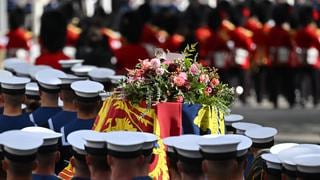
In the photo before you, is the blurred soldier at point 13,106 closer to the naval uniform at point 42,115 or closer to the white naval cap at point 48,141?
the naval uniform at point 42,115

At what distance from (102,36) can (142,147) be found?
8.40 metres

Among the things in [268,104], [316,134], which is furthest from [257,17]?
[316,134]

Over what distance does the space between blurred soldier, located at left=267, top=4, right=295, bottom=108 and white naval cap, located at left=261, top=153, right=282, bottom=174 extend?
35.3 ft

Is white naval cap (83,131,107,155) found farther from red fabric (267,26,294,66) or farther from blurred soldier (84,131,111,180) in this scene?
red fabric (267,26,294,66)

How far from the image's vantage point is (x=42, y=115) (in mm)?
7688

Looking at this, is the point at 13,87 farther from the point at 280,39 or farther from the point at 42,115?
the point at 280,39

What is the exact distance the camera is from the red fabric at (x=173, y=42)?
1661 cm

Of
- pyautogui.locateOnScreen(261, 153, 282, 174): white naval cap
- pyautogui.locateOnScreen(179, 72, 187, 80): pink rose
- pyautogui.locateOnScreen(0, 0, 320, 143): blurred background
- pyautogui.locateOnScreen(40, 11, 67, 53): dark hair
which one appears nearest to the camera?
pyautogui.locateOnScreen(261, 153, 282, 174): white naval cap

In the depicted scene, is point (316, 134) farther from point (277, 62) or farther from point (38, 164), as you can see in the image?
point (38, 164)

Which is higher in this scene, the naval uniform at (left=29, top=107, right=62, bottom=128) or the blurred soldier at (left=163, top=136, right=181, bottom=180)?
the naval uniform at (left=29, top=107, right=62, bottom=128)

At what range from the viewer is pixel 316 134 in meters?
14.1

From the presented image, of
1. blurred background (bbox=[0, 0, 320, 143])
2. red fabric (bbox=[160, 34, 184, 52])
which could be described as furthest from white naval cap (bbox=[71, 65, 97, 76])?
red fabric (bbox=[160, 34, 184, 52])

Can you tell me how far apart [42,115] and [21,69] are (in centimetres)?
177

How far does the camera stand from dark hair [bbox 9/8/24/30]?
20.0 meters
